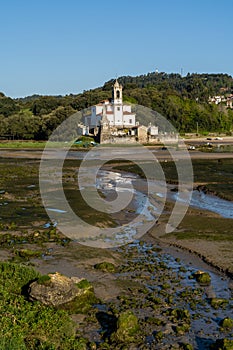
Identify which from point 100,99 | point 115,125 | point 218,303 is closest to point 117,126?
point 115,125

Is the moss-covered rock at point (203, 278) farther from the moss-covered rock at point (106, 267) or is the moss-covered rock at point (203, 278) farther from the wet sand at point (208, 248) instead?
the moss-covered rock at point (106, 267)

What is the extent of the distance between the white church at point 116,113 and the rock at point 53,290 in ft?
350

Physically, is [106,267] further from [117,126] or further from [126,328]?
[117,126]

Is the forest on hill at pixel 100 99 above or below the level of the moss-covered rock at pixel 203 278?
above

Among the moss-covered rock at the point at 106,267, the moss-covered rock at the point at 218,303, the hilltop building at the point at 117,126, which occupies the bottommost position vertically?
the moss-covered rock at the point at 218,303

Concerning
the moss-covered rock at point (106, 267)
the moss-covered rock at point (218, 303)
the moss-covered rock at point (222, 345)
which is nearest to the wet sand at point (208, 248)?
the moss-covered rock at point (218, 303)

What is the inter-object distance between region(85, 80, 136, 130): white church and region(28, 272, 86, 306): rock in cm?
10662

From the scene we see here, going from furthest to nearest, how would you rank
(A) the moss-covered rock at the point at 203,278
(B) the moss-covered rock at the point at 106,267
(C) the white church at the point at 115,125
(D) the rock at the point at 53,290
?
(C) the white church at the point at 115,125, (B) the moss-covered rock at the point at 106,267, (A) the moss-covered rock at the point at 203,278, (D) the rock at the point at 53,290

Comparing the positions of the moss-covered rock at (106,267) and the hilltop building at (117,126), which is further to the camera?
the hilltop building at (117,126)

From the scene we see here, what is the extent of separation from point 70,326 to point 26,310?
1371 mm

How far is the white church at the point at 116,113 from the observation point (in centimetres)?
12100

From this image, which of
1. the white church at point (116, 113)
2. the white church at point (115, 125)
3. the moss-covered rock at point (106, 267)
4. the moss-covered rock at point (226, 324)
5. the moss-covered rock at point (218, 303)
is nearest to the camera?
the moss-covered rock at point (226, 324)

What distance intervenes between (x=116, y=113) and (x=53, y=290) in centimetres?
10988

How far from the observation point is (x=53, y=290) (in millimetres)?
13273
